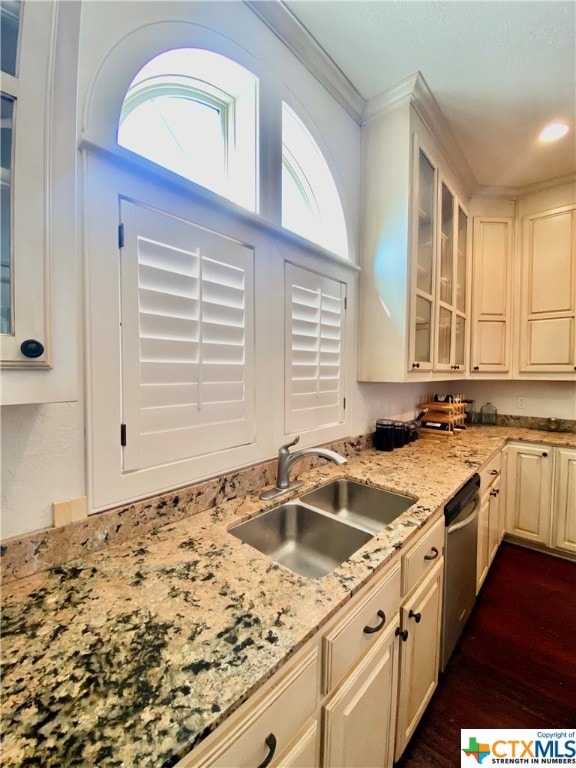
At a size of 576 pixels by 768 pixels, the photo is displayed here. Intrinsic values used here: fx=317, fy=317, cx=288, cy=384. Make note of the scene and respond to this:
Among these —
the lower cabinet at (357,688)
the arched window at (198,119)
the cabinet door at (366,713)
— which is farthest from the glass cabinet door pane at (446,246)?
the cabinet door at (366,713)

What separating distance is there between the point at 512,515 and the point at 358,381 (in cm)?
186

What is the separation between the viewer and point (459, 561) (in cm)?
148

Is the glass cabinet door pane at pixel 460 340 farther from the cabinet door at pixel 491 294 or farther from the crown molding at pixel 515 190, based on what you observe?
the crown molding at pixel 515 190

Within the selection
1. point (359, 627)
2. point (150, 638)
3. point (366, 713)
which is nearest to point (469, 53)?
point (359, 627)

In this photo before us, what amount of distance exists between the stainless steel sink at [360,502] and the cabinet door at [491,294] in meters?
1.93

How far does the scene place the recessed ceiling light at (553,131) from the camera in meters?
1.94

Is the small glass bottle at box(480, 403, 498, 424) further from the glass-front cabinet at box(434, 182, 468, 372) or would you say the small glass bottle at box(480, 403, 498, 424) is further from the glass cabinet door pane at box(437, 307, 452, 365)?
the glass cabinet door pane at box(437, 307, 452, 365)

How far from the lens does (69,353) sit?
0.63 meters

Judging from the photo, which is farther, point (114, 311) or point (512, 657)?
point (512, 657)

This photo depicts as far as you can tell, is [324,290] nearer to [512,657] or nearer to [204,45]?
[204,45]

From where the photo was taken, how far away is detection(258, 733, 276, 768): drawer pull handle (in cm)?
58

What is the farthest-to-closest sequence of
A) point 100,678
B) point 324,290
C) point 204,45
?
point 324,290
point 204,45
point 100,678

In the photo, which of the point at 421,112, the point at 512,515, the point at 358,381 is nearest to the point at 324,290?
the point at 358,381

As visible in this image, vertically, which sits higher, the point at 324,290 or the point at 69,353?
the point at 324,290
